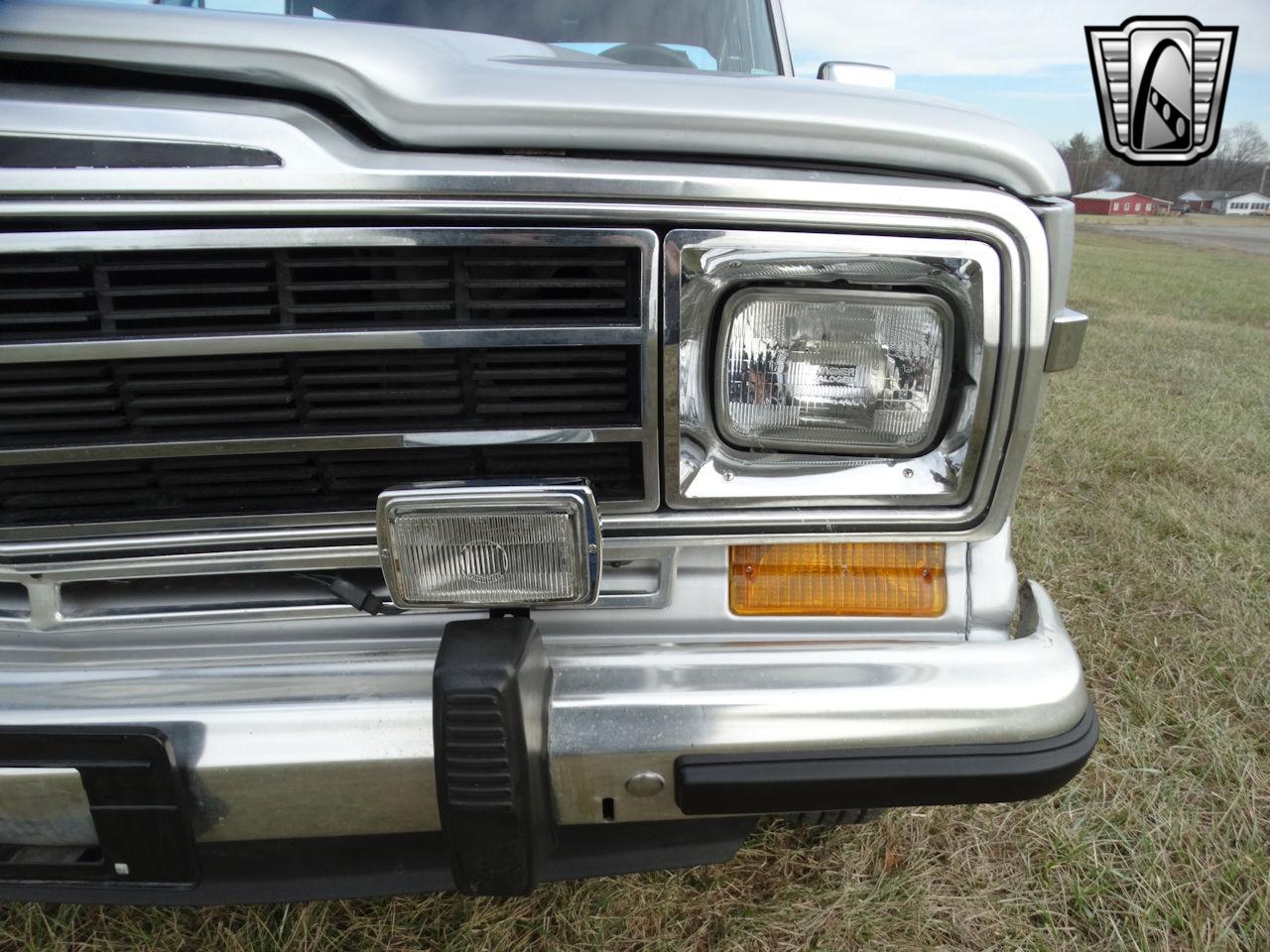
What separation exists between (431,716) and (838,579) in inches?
23.4

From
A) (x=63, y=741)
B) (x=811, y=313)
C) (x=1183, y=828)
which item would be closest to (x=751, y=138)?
(x=811, y=313)

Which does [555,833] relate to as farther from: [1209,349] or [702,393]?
[1209,349]

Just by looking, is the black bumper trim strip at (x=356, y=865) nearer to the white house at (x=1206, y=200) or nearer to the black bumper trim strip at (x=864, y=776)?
the black bumper trim strip at (x=864, y=776)

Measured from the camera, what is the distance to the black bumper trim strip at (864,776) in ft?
3.43

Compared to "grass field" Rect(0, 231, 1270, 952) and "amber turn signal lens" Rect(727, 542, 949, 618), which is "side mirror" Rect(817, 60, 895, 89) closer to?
"amber turn signal lens" Rect(727, 542, 949, 618)

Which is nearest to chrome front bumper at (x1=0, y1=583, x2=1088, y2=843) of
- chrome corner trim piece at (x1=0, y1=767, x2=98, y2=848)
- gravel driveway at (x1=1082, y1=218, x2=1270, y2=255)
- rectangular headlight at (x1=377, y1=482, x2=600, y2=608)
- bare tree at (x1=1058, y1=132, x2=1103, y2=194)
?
chrome corner trim piece at (x1=0, y1=767, x2=98, y2=848)

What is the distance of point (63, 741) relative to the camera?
3.31 feet

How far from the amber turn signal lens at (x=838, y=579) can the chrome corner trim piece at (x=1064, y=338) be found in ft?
0.99

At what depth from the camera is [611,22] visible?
198 centimetres

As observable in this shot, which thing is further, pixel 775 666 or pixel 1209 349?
pixel 1209 349

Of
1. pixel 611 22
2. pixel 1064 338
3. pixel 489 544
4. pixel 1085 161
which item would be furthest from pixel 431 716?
pixel 1085 161

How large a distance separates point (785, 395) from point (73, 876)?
1.13 meters

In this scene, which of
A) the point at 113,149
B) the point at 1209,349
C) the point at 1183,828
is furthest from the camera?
the point at 1209,349
